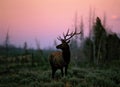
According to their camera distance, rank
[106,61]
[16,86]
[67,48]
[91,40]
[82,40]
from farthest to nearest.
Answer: [82,40], [91,40], [106,61], [67,48], [16,86]

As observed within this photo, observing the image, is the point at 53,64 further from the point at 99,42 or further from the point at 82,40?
the point at 82,40

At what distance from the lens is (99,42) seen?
22156mm

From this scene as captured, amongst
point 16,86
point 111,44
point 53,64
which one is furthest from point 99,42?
point 16,86

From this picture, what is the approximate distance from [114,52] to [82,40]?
4.58 metres

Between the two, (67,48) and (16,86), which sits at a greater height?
(67,48)

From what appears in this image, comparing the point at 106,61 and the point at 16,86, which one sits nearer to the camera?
the point at 16,86

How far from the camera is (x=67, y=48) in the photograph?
9.48 metres

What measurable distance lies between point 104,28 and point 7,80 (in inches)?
583

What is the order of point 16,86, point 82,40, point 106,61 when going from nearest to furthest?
point 16,86
point 106,61
point 82,40

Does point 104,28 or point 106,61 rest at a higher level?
point 104,28

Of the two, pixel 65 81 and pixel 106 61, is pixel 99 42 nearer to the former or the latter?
pixel 106 61

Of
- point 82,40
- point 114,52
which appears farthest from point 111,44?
point 82,40

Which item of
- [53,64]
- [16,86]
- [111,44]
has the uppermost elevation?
[111,44]

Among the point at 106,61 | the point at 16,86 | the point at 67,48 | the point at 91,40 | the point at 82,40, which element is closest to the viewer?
the point at 16,86
